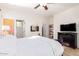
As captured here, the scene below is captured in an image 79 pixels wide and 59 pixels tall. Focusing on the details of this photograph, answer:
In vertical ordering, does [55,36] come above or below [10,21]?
below

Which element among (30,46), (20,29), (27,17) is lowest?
(30,46)

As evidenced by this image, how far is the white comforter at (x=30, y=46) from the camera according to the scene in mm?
1332

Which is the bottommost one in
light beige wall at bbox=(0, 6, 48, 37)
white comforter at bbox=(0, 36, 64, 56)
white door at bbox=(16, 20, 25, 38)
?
white comforter at bbox=(0, 36, 64, 56)

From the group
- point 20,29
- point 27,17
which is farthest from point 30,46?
point 27,17

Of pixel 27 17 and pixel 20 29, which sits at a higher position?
pixel 27 17

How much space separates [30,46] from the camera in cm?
144

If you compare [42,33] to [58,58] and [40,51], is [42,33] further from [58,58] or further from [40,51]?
[58,58]

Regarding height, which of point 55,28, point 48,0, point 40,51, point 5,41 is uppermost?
point 48,0

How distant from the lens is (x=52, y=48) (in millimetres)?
1565

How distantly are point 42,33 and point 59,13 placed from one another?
14.3 inches

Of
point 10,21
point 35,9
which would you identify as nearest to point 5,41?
point 10,21

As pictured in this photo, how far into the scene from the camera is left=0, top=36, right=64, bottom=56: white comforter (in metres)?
1.33

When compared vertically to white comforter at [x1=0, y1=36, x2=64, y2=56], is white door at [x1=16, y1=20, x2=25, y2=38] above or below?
above

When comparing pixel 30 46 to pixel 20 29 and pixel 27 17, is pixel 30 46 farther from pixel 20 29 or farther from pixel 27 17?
pixel 27 17
